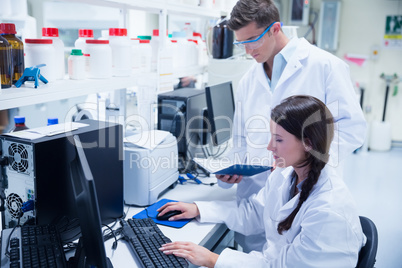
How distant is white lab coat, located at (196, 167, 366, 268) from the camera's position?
3.27ft

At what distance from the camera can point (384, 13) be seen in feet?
14.5

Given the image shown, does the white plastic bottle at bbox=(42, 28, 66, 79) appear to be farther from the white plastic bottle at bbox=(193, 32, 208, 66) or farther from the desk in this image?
the white plastic bottle at bbox=(193, 32, 208, 66)

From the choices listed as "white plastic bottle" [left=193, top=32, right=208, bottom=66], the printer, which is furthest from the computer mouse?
"white plastic bottle" [left=193, top=32, right=208, bottom=66]

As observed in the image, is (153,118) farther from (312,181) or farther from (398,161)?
(398,161)

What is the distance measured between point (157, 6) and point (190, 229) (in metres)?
1.01

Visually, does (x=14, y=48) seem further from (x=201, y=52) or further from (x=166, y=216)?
(x=201, y=52)

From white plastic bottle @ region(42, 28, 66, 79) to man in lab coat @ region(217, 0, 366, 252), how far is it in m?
0.70

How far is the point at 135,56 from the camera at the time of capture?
1.71 metres

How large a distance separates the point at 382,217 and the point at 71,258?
8.70 feet

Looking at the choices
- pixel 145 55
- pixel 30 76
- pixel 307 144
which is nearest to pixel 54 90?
pixel 30 76

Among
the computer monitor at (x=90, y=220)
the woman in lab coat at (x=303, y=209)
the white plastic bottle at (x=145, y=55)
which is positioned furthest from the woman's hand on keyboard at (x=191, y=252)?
the white plastic bottle at (x=145, y=55)

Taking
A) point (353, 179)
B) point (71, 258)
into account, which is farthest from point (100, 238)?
point (353, 179)

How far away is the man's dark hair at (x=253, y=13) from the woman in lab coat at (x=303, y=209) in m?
0.49

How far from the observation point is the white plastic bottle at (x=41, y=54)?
1.23 m
